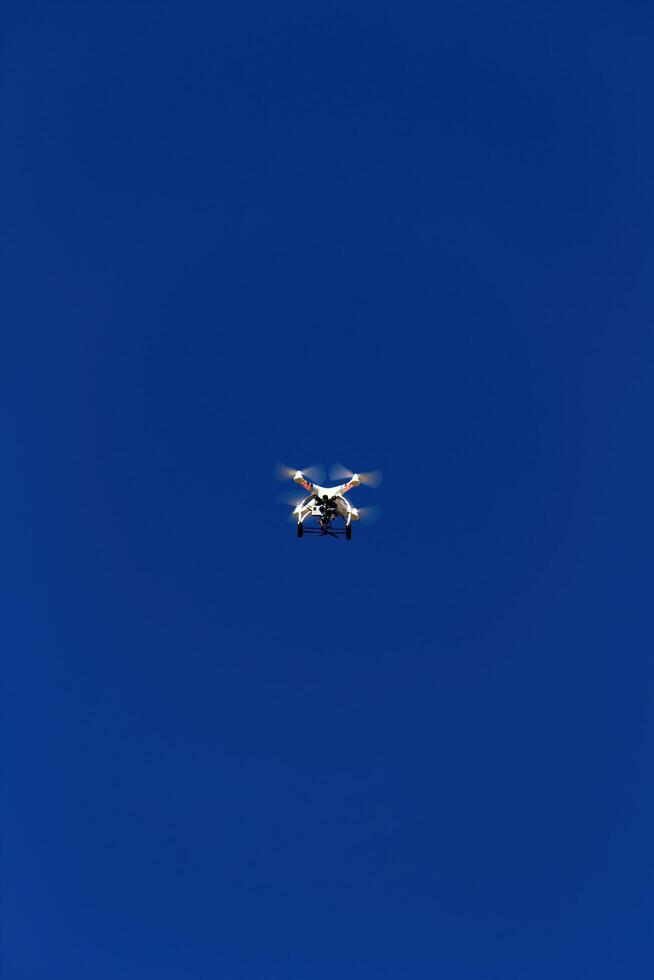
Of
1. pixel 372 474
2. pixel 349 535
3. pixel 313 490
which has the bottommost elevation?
pixel 349 535

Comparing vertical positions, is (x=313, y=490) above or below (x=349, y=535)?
above

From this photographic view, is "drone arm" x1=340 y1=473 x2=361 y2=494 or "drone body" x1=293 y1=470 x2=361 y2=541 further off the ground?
"drone arm" x1=340 y1=473 x2=361 y2=494

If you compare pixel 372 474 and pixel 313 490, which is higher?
pixel 372 474

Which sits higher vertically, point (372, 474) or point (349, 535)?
point (372, 474)

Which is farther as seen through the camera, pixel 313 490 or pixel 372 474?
pixel 372 474

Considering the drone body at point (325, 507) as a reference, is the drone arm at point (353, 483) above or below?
above
